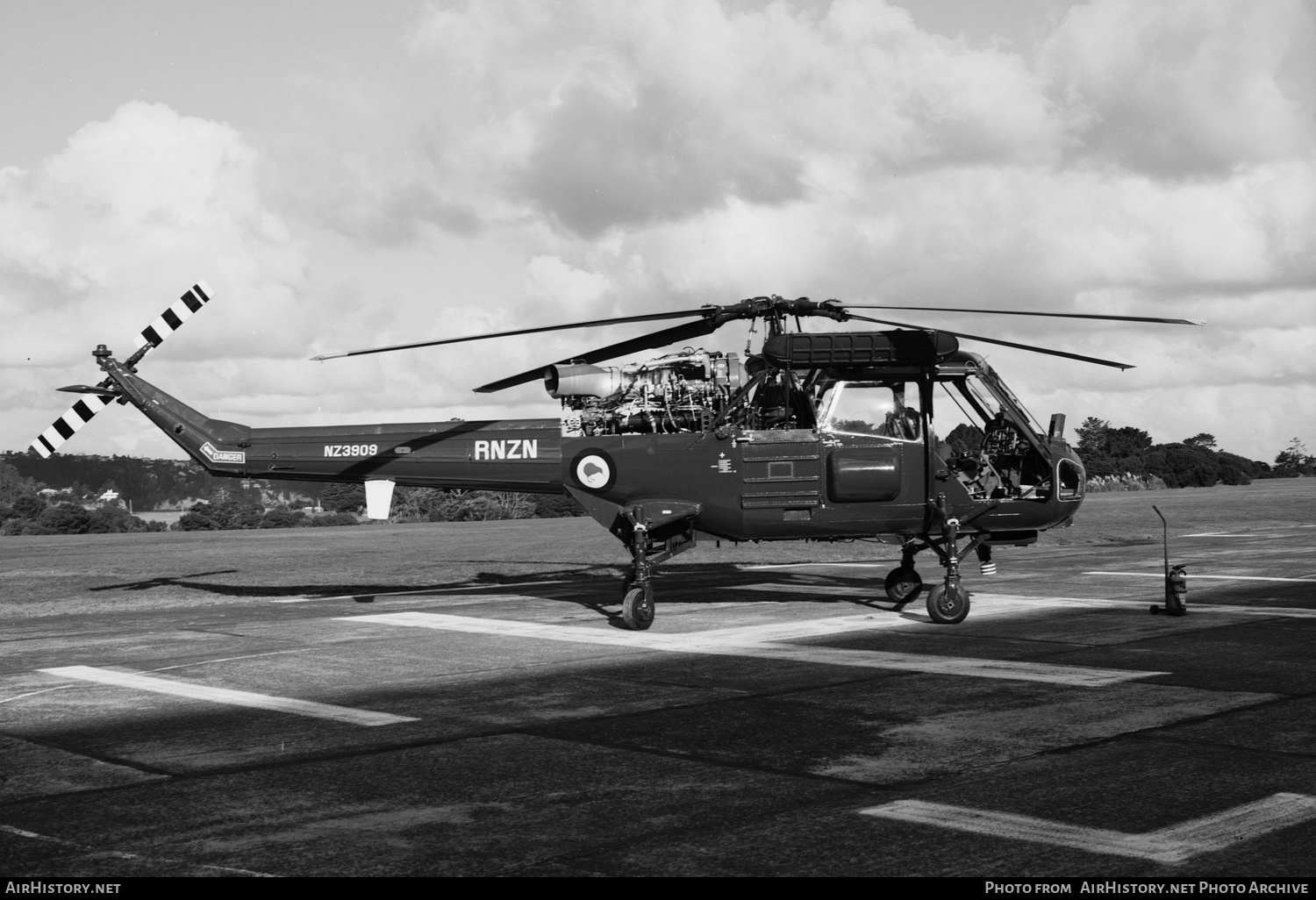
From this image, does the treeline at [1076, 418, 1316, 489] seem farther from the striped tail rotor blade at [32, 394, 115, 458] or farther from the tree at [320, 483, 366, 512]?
the striped tail rotor blade at [32, 394, 115, 458]

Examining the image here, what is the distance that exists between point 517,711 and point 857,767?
11.4 ft

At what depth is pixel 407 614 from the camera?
1873 cm

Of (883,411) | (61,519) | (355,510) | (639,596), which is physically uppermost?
(883,411)

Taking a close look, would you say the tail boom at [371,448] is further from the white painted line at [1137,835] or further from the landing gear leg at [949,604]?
the white painted line at [1137,835]

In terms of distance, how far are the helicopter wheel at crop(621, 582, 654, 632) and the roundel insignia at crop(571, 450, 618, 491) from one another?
2079 mm

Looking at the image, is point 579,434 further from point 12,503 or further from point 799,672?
point 12,503

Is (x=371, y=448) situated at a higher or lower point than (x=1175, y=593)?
higher

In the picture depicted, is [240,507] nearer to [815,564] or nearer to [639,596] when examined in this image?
[815,564]

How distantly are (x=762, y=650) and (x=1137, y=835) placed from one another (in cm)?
772

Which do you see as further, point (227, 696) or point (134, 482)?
point (134, 482)

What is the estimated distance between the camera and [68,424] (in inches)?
790

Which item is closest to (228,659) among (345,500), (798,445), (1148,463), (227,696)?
(227,696)

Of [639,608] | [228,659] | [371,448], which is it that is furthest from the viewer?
[371,448]
